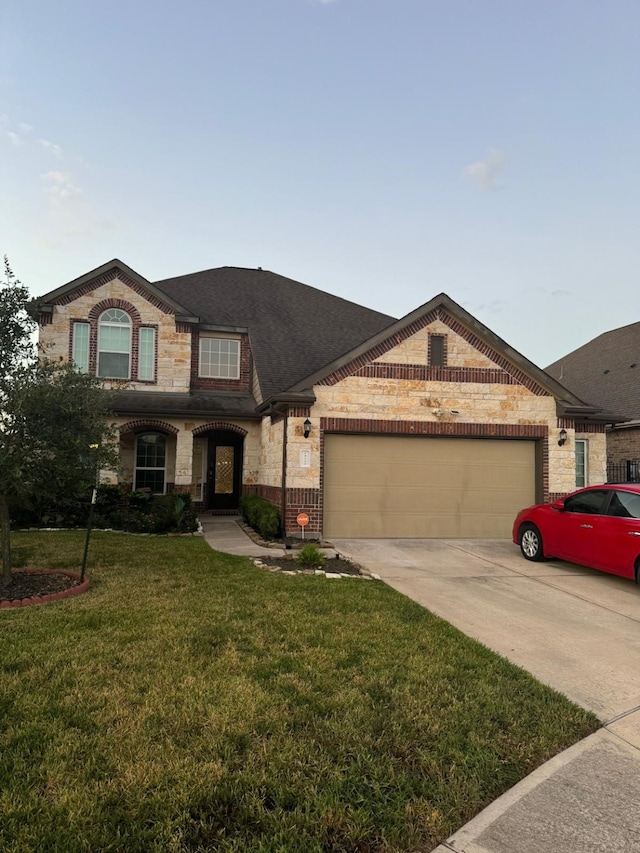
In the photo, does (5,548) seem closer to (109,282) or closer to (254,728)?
(254,728)

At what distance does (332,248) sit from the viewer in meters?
19.3

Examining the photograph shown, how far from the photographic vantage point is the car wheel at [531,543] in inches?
382

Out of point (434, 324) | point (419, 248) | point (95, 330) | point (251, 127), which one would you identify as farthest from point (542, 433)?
A: point (95, 330)

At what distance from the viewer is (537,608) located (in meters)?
6.68

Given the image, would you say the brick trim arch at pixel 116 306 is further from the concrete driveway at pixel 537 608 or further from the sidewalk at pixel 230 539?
the concrete driveway at pixel 537 608

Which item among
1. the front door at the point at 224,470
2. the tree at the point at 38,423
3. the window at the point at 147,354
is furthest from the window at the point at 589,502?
the window at the point at 147,354

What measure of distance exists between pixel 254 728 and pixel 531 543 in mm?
7916

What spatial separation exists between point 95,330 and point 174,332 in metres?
2.42

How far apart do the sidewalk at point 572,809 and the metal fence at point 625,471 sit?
55.5 ft

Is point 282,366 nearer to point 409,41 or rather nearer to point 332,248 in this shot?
point 332,248

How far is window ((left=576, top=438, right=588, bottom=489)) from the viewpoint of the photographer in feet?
46.1

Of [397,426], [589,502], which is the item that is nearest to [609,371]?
[397,426]

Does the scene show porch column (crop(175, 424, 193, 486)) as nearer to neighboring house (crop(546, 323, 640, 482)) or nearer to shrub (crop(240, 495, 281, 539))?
shrub (crop(240, 495, 281, 539))

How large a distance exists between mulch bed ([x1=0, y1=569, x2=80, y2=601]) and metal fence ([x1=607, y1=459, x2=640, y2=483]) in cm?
1754
